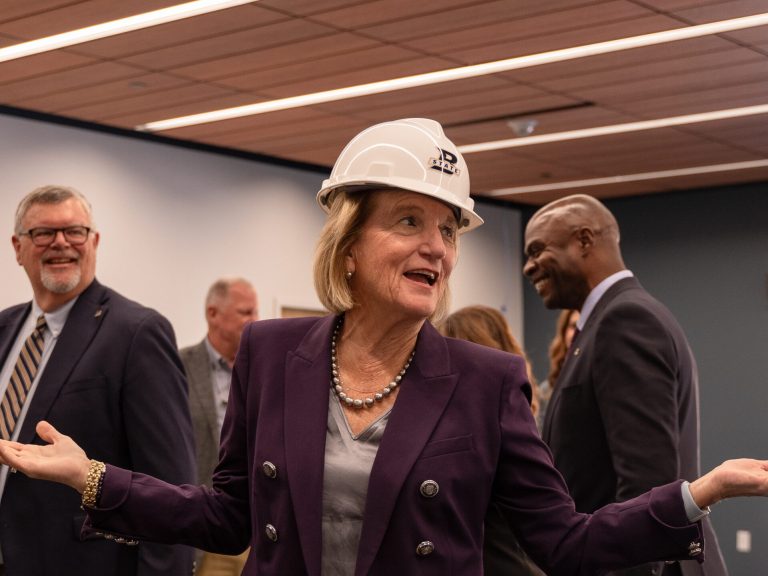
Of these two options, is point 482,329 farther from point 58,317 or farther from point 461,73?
point 461,73

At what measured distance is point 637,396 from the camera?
10.7 feet

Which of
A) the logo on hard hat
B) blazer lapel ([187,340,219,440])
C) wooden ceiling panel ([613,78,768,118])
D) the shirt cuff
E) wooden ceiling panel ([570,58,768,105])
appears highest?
wooden ceiling panel ([613,78,768,118])

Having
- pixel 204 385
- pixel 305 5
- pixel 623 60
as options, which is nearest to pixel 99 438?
pixel 204 385

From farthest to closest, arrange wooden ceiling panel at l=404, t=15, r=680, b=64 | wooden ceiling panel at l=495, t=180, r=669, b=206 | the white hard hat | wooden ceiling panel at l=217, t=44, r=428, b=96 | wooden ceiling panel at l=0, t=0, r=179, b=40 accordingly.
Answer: wooden ceiling panel at l=495, t=180, r=669, b=206, wooden ceiling panel at l=217, t=44, r=428, b=96, wooden ceiling panel at l=404, t=15, r=680, b=64, wooden ceiling panel at l=0, t=0, r=179, b=40, the white hard hat

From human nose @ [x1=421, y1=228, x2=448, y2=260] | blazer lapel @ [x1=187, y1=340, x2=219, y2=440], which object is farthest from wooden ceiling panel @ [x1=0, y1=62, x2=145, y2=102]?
human nose @ [x1=421, y1=228, x2=448, y2=260]

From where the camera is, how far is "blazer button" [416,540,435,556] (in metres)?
2.09

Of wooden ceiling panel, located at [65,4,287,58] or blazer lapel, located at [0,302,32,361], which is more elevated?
wooden ceiling panel, located at [65,4,287,58]

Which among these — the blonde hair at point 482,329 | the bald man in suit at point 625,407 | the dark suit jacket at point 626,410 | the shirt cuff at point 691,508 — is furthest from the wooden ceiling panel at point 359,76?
the shirt cuff at point 691,508

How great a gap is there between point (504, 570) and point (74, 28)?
4.54 meters

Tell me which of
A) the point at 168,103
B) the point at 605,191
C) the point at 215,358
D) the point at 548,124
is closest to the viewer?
the point at 215,358

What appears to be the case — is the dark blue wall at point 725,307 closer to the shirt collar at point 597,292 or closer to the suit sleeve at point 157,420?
the shirt collar at point 597,292

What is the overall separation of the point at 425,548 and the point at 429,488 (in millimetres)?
99

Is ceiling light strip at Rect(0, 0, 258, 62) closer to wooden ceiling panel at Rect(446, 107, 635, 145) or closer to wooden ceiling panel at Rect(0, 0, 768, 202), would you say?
wooden ceiling panel at Rect(0, 0, 768, 202)

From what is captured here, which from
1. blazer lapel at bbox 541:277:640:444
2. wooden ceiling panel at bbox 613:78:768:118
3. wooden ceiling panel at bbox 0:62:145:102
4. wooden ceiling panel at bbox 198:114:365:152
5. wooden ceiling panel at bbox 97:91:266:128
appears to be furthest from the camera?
wooden ceiling panel at bbox 198:114:365:152
